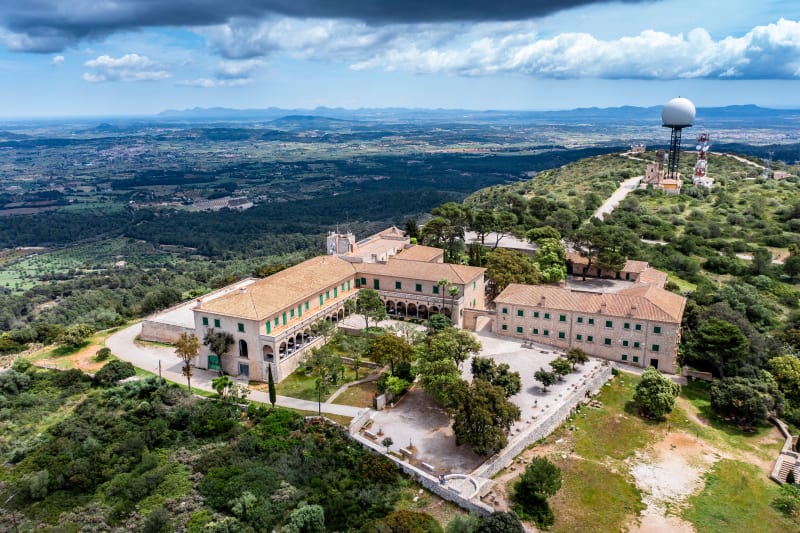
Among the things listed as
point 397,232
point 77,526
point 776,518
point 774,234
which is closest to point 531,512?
point 776,518

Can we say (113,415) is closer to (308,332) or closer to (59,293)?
(308,332)

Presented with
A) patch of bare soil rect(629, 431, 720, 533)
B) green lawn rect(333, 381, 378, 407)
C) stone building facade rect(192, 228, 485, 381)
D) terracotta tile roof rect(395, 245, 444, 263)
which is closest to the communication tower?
terracotta tile roof rect(395, 245, 444, 263)

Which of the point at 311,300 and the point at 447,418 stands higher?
the point at 311,300

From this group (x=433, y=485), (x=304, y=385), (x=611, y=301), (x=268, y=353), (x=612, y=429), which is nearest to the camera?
(x=433, y=485)

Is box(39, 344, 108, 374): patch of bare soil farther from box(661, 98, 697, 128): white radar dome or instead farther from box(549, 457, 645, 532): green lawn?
box(661, 98, 697, 128): white radar dome

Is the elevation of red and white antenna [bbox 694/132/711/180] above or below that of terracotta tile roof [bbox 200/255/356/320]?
above

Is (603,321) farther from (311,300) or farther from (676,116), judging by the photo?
(676,116)

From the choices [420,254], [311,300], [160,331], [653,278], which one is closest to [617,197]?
[653,278]
